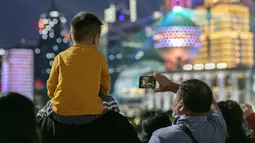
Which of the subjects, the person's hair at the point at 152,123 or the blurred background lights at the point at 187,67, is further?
the blurred background lights at the point at 187,67

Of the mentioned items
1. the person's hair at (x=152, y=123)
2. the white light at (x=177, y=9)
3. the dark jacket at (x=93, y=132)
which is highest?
the white light at (x=177, y=9)

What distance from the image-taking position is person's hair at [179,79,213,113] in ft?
6.30

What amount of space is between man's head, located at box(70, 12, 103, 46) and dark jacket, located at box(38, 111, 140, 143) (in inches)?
12.6

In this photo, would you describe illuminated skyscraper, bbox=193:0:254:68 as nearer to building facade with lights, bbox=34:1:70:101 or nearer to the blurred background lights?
the blurred background lights

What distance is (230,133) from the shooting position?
2529 millimetres

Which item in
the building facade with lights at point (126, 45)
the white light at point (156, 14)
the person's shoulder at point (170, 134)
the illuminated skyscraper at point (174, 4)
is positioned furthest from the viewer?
the white light at point (156, 14)

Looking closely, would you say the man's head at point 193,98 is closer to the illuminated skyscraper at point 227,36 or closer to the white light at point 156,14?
the illuminated skyscraper at point 227,36

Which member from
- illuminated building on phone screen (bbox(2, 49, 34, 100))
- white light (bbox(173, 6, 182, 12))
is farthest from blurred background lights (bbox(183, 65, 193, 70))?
illuminated building on phone screen (bbox(2, 49, 34, 100))

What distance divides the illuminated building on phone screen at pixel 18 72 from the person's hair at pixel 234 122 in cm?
6760

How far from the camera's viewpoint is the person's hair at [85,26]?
181cm

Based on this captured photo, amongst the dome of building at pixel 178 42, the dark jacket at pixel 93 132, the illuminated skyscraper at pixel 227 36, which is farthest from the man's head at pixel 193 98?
the illuminated skyscraper at pixel 227 36

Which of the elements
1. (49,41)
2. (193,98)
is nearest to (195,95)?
(193,98)

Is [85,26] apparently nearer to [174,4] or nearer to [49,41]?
[174,4]

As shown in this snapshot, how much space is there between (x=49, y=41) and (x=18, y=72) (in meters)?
8.58
